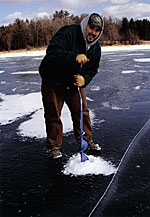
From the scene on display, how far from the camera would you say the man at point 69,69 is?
2.41m

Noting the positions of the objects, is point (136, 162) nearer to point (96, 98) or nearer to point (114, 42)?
point (96, 98)

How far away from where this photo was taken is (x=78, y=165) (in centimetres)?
256

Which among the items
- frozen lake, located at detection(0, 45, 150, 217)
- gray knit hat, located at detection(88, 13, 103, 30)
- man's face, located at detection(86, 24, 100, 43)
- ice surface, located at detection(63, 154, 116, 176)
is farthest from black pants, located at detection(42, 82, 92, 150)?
gray knit hat, located at detection(88, 13, 103, 30)

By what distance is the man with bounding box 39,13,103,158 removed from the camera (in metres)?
2.41

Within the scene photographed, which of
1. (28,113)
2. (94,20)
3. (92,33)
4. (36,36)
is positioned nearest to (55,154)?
(92,33)

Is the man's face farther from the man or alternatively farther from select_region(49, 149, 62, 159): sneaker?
select_region(49, 149, 62, 159): sneaker

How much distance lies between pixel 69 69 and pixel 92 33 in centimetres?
43

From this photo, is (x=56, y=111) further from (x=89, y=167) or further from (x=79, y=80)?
(x=89, y=167)

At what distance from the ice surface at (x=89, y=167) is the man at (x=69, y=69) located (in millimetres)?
279

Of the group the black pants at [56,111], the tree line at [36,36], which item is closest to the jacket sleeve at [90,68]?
the black pants at [56,111]

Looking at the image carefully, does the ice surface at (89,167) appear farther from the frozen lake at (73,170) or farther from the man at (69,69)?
the man at (69,69)

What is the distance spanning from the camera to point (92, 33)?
2439 mm

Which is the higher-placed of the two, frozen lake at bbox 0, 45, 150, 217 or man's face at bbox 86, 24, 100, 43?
man's face at bbox 86, 24, 100, 43

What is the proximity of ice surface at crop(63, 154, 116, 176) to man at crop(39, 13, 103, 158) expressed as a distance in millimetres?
279
